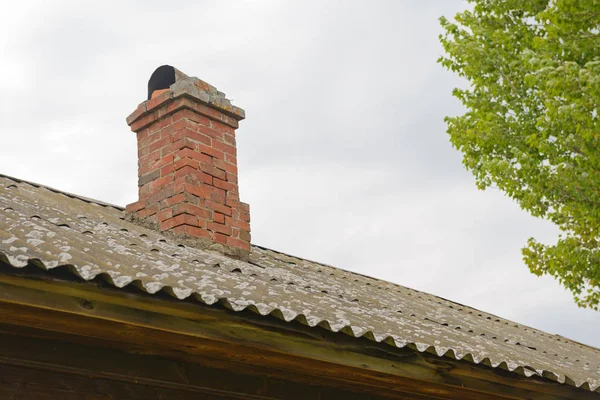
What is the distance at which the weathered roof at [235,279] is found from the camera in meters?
3.60

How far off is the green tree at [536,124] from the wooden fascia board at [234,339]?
5.98m

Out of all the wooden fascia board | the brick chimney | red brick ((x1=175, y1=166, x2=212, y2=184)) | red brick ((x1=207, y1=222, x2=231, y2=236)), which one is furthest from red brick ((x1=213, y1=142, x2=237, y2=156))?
the wooden fascia board

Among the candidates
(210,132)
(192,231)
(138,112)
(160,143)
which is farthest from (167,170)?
(138,112)

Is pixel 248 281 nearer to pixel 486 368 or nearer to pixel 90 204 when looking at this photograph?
pixel 486 368

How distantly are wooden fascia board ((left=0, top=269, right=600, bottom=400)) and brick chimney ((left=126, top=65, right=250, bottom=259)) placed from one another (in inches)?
96.5

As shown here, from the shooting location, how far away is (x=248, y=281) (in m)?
4.89

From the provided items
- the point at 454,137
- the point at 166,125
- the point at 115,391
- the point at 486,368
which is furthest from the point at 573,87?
the point at 115,391

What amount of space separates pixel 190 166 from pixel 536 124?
20.2 ft

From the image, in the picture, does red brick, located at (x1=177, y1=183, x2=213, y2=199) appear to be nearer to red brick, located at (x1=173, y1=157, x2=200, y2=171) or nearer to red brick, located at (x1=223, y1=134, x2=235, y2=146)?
red brick, located at (x1=173, y1=157, x2=200, y2=171)

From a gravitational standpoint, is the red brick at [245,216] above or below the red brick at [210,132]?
below

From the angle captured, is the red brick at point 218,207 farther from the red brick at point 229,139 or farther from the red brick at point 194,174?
the red brick at point 229,139

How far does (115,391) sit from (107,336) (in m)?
0.34

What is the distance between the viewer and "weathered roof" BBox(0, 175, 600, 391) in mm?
3596

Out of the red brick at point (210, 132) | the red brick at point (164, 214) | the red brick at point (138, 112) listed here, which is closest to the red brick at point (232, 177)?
the red brick at point (210, 132)
